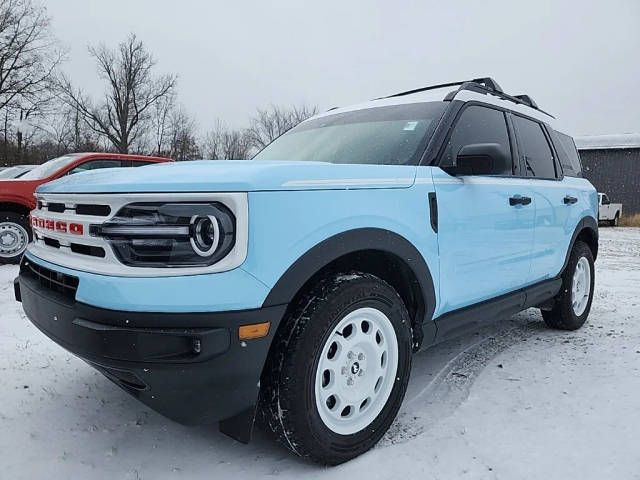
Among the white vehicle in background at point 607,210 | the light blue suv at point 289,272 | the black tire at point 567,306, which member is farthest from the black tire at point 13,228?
the white vehicle in background at point 607,210

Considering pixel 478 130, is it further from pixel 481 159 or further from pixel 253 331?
pixel 253 331

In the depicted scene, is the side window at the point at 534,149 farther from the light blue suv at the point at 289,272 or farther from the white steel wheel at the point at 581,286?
the white steel wheel at the point at 581,286

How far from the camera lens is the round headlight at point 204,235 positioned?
1625 mm

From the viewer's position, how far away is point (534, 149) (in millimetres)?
3508

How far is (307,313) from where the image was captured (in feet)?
6.09

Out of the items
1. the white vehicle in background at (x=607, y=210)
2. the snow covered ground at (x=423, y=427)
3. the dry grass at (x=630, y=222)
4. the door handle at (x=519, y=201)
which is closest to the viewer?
the snow covered ground at (x=423, y=427)

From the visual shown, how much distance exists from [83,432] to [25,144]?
32.6 meters

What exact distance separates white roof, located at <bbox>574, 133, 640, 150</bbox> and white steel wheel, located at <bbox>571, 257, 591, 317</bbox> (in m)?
28.0

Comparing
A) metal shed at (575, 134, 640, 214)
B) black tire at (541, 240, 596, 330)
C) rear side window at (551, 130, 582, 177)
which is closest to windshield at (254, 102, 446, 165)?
rear side window at (551, 130, 582, 177)

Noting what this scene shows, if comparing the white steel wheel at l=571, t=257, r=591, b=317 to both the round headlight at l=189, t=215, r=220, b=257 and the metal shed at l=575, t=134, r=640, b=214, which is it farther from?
the metal shed at l=575, t=134, r=640, b=214

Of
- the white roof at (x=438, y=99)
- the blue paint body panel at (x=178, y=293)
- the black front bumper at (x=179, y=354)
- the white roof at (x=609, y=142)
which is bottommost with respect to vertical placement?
the black front bumper at (x=179, y=354)

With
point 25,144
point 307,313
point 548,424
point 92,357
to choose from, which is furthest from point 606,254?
point 25,144

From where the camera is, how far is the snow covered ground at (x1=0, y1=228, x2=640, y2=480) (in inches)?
77.5

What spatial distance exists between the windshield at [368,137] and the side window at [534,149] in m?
0.94
